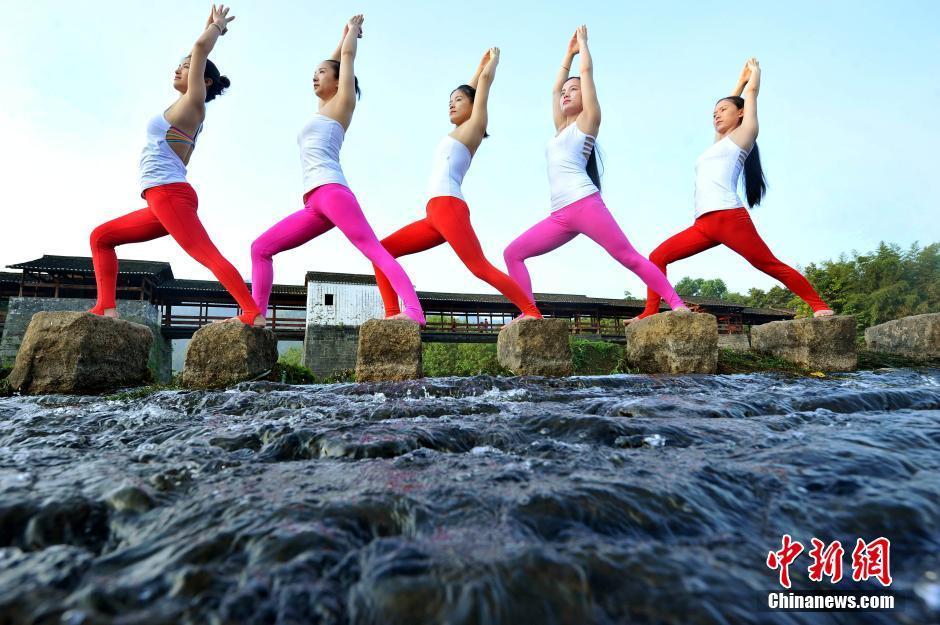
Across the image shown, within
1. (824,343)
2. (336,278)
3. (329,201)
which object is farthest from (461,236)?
(336,278)

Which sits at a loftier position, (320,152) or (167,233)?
(320,152)

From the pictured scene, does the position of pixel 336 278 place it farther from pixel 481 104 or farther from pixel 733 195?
pixel 733 195

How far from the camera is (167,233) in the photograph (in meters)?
3.01

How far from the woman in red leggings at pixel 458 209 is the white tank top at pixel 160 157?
5.05ft

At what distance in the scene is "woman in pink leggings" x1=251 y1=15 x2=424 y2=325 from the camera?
10.3 feet

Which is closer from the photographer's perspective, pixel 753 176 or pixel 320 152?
pixel 320 152

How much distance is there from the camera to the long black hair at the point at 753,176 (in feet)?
12.7

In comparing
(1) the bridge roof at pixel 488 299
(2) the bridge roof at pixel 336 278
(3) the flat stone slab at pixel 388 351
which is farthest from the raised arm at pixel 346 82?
(2) the bridge roof at pixel 336 278

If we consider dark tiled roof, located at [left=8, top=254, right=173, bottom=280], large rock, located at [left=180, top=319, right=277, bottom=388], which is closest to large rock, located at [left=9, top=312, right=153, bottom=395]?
large rock, located at [left=180, top=319, right=277, bottom=388]

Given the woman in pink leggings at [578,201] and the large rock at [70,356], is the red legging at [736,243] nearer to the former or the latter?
the woman in pink leggings at [578,201]

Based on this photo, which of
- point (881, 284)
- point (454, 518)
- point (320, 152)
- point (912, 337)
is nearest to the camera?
point (454, 518)

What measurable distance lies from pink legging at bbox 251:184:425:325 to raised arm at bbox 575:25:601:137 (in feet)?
6.75

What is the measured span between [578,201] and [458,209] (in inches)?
41.5

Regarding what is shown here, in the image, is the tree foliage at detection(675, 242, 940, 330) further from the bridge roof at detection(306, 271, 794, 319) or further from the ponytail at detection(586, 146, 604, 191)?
the ponytail at detection(586, 146, 604, 191)
